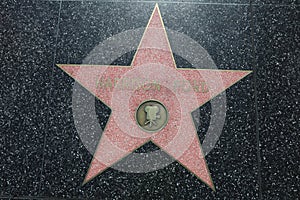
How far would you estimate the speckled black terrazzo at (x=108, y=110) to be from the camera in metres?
1.08

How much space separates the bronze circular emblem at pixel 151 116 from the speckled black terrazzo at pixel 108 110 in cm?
8

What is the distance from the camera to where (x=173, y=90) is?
3.73 ft

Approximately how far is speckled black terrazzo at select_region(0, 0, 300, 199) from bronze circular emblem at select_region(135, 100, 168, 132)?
0.08m

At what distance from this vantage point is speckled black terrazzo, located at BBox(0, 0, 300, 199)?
1076 mm

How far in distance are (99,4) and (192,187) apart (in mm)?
808

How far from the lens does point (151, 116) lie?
43.8 inches

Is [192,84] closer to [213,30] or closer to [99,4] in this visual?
[213,30]

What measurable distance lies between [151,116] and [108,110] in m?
0.17

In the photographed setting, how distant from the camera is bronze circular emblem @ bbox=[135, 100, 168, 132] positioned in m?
1.11

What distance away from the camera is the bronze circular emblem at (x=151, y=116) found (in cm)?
111

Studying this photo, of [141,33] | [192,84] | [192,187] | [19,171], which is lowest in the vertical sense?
[19,171]

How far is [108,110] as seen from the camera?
113cm

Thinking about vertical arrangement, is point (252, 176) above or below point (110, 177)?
above

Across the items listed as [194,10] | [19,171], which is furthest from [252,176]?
[19,171]
